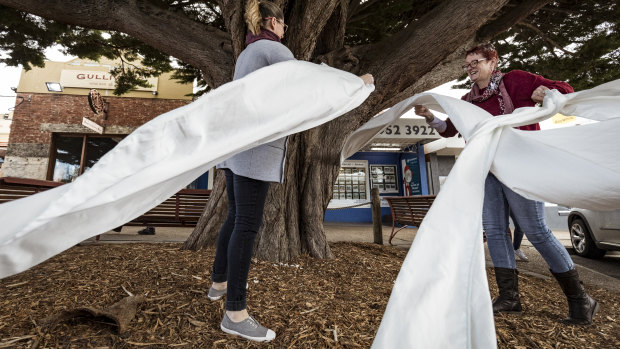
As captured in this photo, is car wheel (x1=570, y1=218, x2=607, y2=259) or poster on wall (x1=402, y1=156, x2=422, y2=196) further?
poster on wall (x1=402, y1=156, x2=422, y2=196)

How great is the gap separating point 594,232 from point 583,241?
45 cm

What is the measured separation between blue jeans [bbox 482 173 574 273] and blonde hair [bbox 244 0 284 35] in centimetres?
185

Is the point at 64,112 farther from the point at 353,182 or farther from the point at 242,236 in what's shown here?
the point at 242,236

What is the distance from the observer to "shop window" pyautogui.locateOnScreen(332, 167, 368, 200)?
14.7 m

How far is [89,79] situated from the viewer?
11570mm

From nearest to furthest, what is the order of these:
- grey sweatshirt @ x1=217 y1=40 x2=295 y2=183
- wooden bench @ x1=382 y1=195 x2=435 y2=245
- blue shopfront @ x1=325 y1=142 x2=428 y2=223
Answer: grey sweatshirt @ x1=217 y1=40 x2=295 y2=183, wooden bench @ x1=382 y1=195 x2=435 y2=245, blue shopfront @ x1=325 y1=142 x2=428 y2=223

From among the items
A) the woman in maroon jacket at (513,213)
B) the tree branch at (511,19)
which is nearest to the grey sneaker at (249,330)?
the woman in maroon jacket at (513,213)

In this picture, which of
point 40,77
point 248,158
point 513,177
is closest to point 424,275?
point 513,177

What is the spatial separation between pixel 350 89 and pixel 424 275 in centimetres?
109

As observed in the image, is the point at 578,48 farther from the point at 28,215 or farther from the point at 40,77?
the point at 40,77

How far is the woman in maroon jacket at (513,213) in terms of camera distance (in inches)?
78.7

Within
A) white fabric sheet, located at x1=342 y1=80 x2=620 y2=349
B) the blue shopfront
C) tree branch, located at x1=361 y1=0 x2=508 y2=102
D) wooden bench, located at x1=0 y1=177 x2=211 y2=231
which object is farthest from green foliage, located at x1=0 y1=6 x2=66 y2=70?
the blue shopfront

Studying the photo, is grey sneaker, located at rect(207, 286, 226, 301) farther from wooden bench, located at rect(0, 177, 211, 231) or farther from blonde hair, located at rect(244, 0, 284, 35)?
wooden bench, located at rect(0, 177, 211, 231)

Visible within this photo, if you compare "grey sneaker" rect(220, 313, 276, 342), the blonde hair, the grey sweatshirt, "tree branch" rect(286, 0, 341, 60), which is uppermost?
"tree branch" rect(286, 0, 341, 60)
